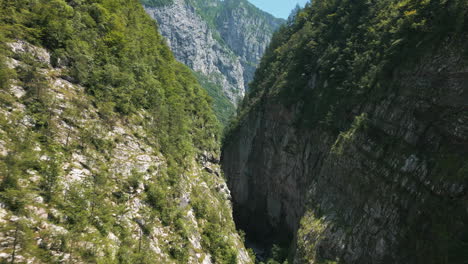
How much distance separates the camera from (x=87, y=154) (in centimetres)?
1399

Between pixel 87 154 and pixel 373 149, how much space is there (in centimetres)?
2216

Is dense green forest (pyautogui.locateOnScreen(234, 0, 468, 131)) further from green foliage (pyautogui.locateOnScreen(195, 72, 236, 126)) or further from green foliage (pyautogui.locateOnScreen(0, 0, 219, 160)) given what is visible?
green foliage (pyautogui.locateOnScreen(195, 72, 236, 126))

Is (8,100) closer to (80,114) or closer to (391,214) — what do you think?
(80,114)

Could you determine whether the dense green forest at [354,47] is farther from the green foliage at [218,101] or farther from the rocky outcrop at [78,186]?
the green foliage at [218,101]

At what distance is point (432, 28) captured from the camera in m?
20.0

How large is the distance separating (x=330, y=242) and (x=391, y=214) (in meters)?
6.18

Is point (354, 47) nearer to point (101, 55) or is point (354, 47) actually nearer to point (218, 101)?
point (101, 55)

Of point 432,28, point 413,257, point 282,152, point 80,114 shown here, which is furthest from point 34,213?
point 282,152

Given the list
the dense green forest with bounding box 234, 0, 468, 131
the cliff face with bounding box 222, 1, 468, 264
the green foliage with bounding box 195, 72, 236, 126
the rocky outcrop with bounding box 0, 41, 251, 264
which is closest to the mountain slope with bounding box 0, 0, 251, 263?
the rocky outcrop with bounding box 0, 41, 251, 264

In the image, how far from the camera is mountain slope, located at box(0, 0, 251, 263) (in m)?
Answer: 10.1

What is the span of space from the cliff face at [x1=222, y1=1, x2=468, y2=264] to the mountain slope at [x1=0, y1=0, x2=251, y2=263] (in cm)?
1116

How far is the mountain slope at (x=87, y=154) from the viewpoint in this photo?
33.1 feet

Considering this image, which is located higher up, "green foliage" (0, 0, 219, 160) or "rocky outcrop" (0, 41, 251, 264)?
"green foliage" (0, 0, 219, 160)

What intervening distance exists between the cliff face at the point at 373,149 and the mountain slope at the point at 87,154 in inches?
439
